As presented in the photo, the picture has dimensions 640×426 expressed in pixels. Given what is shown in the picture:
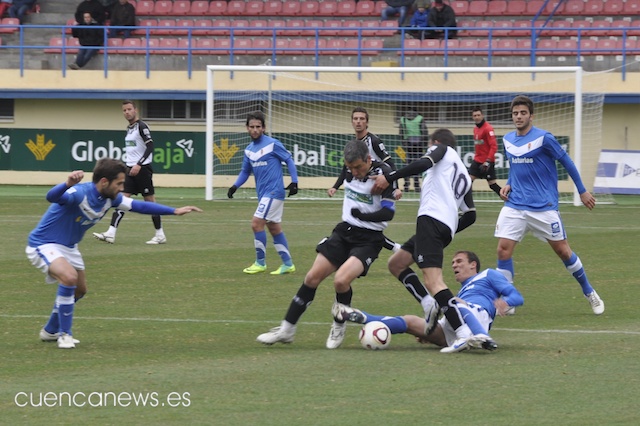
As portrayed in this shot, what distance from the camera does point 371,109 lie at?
2911 cm

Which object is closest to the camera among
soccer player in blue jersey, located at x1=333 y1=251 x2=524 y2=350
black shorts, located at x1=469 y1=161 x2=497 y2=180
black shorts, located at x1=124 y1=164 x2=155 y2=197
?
soccer player in blue jersey, located at x1=333 y1=251 x2=524 y2=350

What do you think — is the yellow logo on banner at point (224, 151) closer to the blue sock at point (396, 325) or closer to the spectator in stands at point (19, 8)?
the spectator in stands at point (19, 8)

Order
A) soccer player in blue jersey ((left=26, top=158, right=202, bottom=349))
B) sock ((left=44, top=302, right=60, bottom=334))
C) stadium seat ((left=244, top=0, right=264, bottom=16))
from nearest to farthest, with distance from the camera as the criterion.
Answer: soccer player in blue jersey ((left=26, top=158, right=202, bottom=349))
sock ((left=44, top=302, right=60, bottom=334))
stadium seat ((left=244, top=0, right=264, bottom=16))

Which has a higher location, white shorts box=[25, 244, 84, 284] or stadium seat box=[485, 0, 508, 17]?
stadium seat box=[485, 0, 508, 17]

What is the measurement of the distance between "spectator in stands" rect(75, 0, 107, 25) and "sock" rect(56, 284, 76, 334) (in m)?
25.4

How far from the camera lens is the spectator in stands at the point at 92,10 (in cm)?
3331

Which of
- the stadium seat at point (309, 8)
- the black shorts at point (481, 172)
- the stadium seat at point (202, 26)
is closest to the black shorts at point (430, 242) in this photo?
the black shorts at point (481, 172)

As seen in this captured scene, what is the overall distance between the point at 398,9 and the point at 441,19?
2265 mm

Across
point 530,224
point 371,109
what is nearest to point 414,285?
point 530,224

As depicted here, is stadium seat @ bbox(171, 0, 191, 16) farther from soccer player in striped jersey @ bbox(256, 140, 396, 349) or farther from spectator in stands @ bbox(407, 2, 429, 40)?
soccer player in striped jersey @ bbox(256, 140, 396, 349)

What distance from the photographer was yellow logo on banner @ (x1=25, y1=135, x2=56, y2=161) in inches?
1259

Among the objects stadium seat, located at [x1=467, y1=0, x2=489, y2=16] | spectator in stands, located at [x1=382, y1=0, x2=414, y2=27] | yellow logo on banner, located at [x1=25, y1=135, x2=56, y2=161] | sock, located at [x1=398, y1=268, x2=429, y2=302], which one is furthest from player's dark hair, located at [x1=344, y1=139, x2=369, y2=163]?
stadium seat, located at [x1=467, y1=0, x2=489, y2=16]

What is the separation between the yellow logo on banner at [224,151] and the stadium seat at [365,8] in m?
8.57

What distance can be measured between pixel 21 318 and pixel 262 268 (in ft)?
14.3
